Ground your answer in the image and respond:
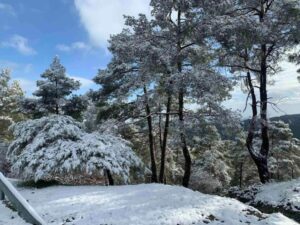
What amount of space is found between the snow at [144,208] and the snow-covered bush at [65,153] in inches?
69.2

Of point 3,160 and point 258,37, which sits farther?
point 3,160

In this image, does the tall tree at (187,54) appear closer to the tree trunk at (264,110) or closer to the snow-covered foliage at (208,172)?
the tree trunk at (264,110)

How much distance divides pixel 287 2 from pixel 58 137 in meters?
10.6

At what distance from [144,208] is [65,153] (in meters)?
4.84

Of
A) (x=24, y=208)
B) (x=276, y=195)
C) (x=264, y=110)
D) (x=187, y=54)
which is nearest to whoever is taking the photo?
(x=24, y=208)

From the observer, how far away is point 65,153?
→ 1206 centimetres

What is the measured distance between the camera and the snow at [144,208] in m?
7.46

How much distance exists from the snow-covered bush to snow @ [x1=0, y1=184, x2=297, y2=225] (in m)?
1.76

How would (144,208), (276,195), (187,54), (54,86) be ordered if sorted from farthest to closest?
(54,86) → (187,54) → (276,195) → (144,208)

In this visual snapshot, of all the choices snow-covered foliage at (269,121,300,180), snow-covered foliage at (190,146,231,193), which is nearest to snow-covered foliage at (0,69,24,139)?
snow-covered foliage at (190,146,231,193)

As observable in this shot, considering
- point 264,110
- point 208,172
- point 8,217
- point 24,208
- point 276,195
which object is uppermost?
point 264,110

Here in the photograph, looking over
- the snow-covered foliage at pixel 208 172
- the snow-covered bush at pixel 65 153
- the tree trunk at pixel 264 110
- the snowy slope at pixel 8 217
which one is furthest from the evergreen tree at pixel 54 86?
the snow-covered foliage at pixel 208 172

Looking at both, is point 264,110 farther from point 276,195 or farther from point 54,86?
point 54,86

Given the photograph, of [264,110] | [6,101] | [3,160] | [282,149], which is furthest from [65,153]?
[282,149]
